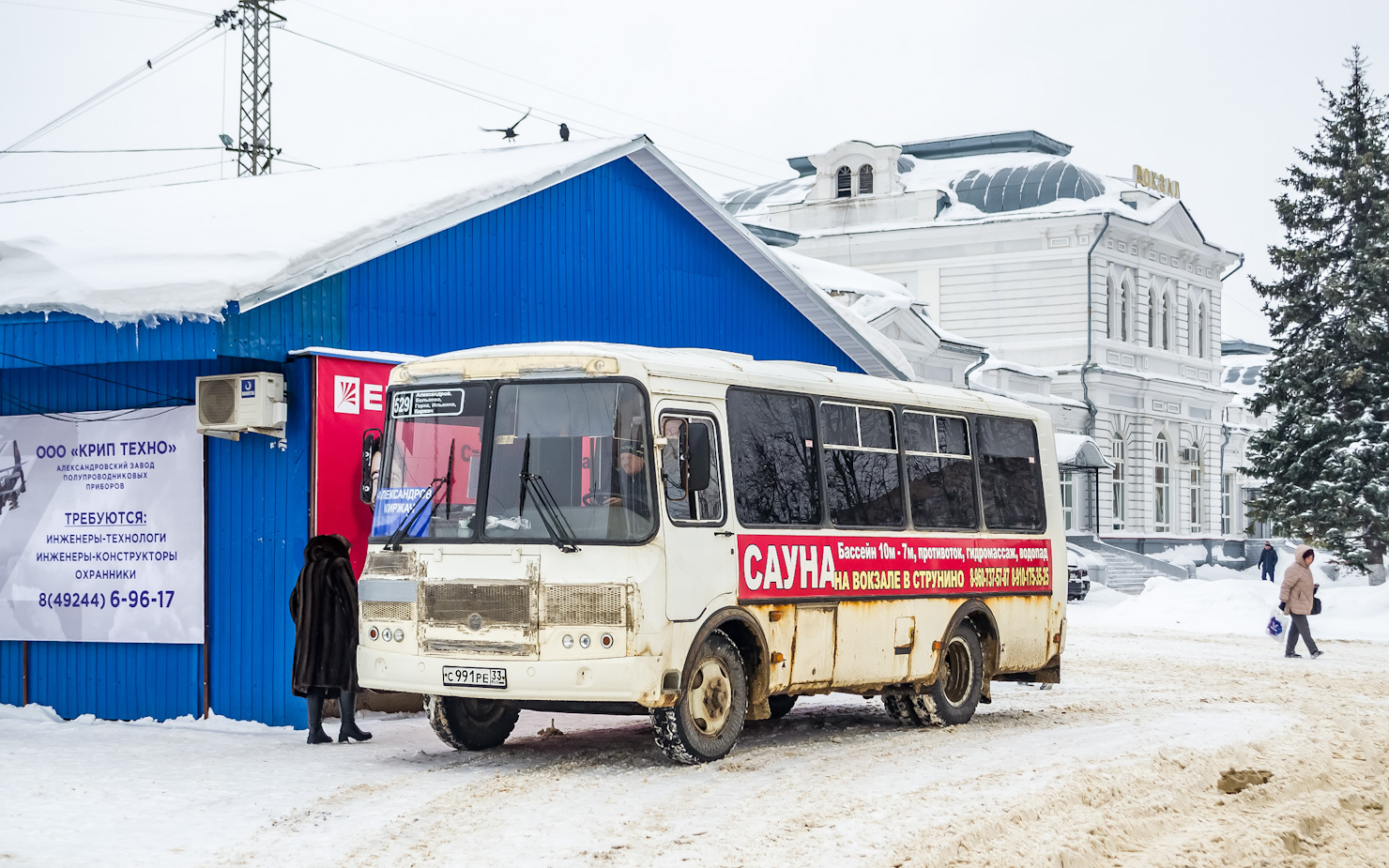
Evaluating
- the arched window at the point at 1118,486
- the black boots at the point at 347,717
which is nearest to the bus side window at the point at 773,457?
the black boots at the point at 347,717

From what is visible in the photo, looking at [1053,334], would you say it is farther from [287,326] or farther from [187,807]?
[187,807]

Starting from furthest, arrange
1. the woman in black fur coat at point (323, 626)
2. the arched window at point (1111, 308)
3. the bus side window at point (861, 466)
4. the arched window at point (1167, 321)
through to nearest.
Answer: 1. the arched window at point (1167, 321)
2. the arched window at point (1111, 308)
3. the bus side window at point (861, 466)
4. the woman in black fur coat at point (323, 626)

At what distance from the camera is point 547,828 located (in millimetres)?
9539

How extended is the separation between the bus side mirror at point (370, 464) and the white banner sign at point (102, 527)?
199 centimetres

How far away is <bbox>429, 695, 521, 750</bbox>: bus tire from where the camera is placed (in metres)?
12.7

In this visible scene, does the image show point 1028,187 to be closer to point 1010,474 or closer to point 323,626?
point 1010,474

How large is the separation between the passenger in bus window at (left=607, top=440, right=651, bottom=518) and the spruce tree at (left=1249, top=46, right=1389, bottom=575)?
33454 millimetres

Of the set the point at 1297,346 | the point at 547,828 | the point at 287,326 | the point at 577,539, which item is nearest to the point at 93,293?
the point at 287,326

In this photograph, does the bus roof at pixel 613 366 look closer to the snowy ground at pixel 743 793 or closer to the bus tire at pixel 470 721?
the bus tire at pixel 470 721

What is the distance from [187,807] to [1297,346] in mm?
38731

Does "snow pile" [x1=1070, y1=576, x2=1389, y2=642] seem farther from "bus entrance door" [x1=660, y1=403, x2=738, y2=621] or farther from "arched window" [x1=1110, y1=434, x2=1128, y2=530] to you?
"bus entrance door" [x1=660, y1=403, x2=738, y2=621]

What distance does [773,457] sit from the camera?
43.4ft

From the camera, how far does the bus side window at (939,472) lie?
14836 millimetres

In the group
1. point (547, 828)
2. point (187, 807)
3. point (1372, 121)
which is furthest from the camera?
point (1372, 121)
